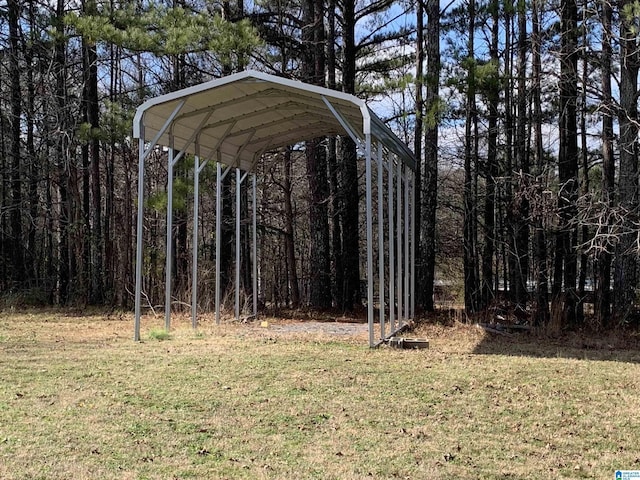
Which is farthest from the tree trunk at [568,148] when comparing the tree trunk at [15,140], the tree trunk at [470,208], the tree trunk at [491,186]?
the tree trunk at [15,140]

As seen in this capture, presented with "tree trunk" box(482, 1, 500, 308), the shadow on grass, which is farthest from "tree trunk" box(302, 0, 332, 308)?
the shadow on grass

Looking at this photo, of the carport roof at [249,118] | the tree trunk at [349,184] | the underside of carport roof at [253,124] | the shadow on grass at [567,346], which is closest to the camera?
the shadow on grass at [567,346]

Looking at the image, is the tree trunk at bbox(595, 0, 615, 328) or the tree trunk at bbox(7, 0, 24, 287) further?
the tree trunk at bbox(7, 0, 24, 287)

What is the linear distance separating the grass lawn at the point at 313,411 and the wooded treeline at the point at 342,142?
4122 millimetres

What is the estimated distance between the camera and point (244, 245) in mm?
14617

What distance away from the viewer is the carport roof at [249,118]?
24.2 ft

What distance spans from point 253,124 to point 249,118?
16.0 inches

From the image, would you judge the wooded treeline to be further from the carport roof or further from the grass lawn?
the grass lawn

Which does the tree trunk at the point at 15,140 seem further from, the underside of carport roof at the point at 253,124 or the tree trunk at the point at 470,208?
the tree trunk at the point at 470,208

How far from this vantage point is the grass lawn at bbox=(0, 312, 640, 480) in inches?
137

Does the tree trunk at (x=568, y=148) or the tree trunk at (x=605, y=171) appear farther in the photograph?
the tree trunk at (x=568, y=148)

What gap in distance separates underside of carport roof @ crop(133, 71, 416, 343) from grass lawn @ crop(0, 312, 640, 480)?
120 centimetres

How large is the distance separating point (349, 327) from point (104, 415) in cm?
563

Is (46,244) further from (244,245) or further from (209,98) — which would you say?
(209,98)
